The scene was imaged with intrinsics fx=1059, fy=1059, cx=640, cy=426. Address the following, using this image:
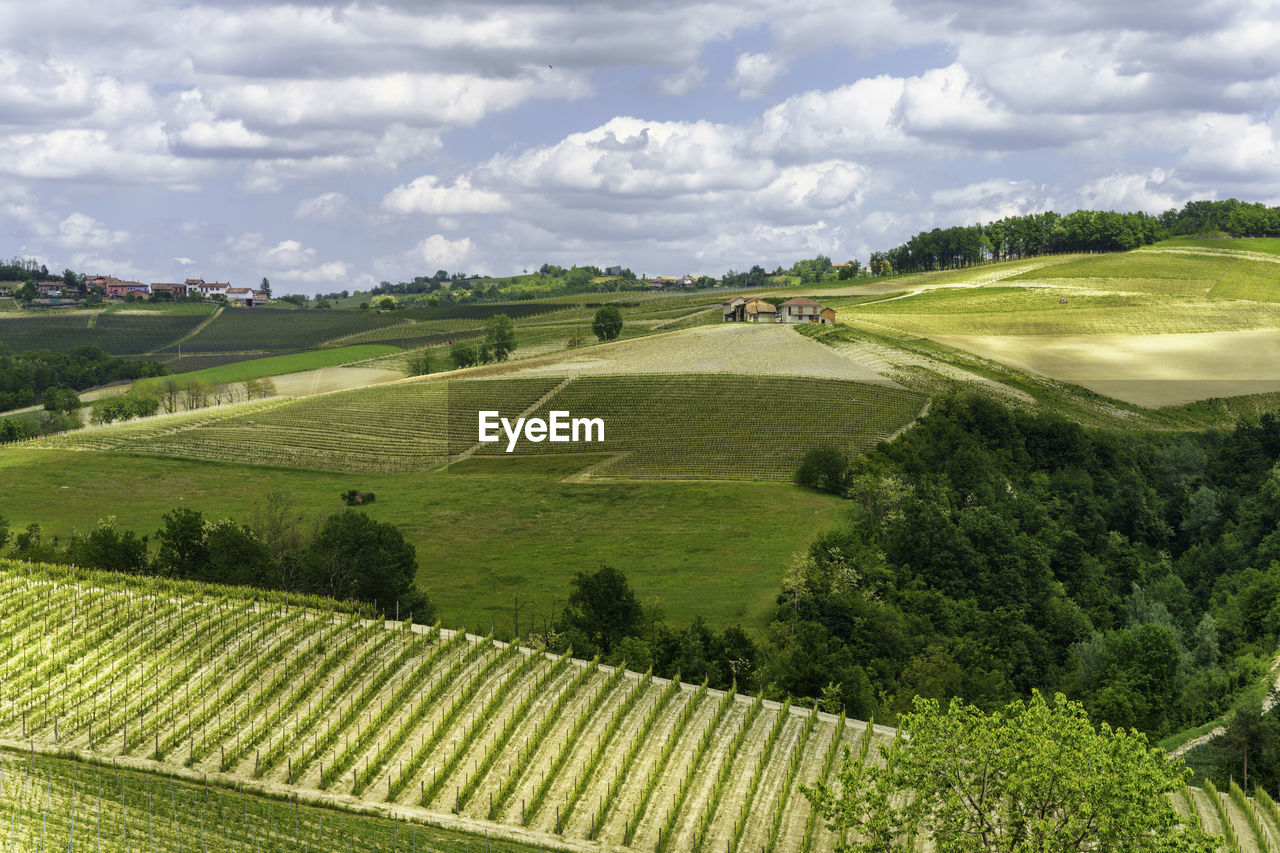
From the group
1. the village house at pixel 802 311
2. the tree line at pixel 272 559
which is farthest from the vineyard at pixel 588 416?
the village house at pixel 802 311

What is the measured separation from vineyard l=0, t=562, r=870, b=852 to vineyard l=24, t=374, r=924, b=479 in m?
54.6

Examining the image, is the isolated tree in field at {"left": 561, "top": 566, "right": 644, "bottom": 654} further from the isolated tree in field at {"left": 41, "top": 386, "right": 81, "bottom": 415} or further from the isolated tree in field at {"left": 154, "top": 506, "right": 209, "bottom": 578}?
the isolated tree in field at {"left": 41, "top": 386, "right": 81, "bottom": 415}

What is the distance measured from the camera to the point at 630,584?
9069cm

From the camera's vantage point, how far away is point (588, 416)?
137m

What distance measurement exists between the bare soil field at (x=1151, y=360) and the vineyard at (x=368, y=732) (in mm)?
109264

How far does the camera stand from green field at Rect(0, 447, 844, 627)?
293ft

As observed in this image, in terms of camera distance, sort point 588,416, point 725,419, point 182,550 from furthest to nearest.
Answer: point 588,416 → point 725,419 → point 182,550

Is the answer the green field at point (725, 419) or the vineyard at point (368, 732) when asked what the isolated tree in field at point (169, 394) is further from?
→ the vineyard at point (368, 732)

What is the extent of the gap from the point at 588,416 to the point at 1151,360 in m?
88.9

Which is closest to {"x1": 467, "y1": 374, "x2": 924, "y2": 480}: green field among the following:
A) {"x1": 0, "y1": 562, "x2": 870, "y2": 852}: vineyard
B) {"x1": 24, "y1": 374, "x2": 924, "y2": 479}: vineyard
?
{"x1": 24, "y1": 374, "x2": 924, "y2": 479}: vineyard

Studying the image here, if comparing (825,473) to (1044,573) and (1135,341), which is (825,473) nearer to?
(1044,573)

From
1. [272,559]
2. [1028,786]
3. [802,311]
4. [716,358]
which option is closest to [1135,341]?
[802,311]

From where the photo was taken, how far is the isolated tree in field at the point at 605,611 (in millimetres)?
75125

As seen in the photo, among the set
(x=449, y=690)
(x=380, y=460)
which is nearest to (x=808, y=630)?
(x=449, y=690)
